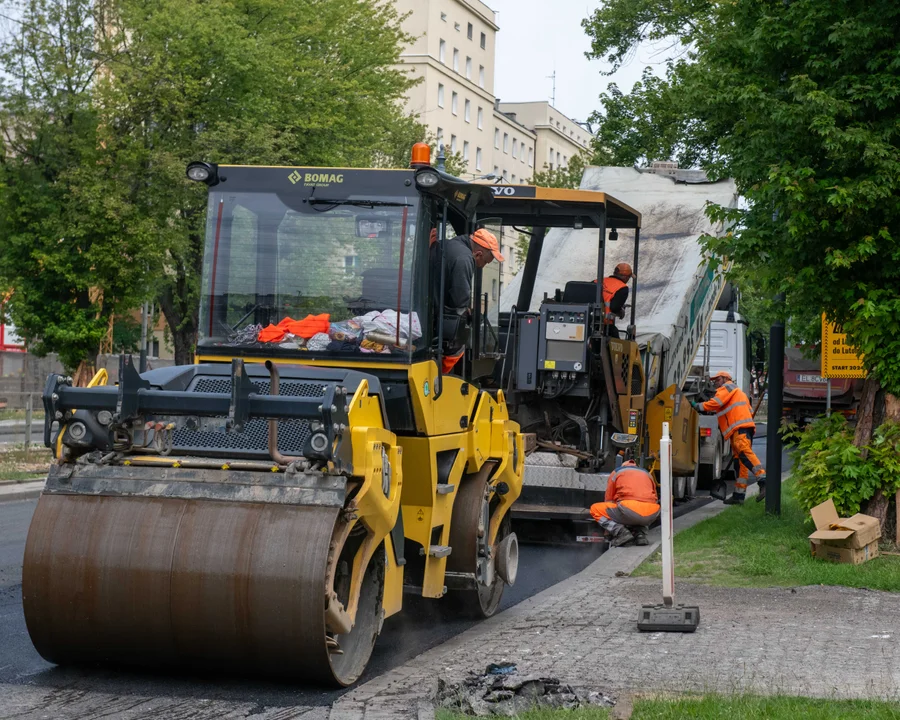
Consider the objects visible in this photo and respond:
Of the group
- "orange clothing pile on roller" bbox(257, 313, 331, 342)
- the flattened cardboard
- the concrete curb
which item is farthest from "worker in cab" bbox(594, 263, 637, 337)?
the concrete curb

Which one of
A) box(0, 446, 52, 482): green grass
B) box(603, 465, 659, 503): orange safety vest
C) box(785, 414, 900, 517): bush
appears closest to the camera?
box(603, 465, 659, 503): orange safety vest

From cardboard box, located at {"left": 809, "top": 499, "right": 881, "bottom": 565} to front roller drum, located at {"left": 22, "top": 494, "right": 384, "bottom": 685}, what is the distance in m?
5.50

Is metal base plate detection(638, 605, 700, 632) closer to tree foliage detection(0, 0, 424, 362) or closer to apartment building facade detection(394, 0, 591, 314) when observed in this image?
tree foliage detection(0, 0, 424, 362)

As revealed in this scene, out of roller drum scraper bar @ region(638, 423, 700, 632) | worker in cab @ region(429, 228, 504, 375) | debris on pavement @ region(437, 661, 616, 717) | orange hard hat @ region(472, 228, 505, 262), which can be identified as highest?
orange hard hat @ region(472, 228, 505, 262)

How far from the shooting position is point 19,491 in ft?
52.0

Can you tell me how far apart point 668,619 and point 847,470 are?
12.7ft

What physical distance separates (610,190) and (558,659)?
444 inches

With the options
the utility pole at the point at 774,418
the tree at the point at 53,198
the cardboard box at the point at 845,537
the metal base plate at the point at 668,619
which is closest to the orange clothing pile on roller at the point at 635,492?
the cardboard box at the point at 845,537

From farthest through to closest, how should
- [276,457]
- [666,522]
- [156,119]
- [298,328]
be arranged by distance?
[156,119] < [666,522] < [298,328] < [276,457]

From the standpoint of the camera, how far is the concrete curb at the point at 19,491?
51.1 feet

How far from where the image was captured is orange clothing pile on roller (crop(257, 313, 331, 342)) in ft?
23.4

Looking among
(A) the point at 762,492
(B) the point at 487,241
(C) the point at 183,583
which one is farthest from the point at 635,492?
(C) the point at 183,583

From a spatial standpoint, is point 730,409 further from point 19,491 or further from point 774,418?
point 19,491

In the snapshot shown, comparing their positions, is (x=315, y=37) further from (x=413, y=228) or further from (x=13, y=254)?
(x=413, y=228)
